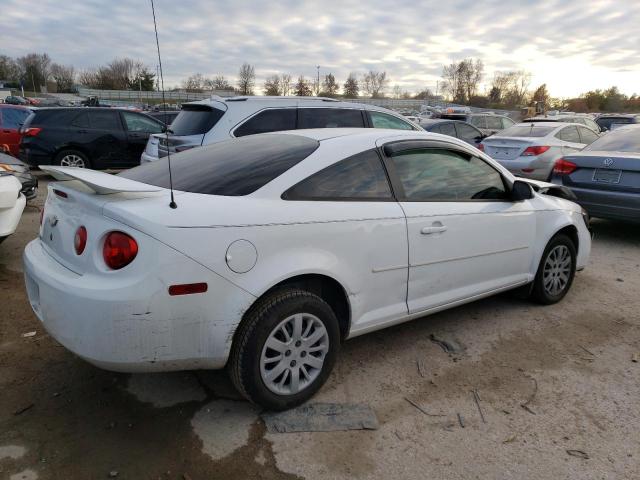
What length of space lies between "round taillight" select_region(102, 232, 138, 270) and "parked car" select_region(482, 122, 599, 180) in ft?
28.7

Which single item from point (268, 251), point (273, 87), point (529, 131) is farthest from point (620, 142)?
point (273, 87)

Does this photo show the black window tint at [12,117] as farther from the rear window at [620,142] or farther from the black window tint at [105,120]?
the rear window at [620,142]

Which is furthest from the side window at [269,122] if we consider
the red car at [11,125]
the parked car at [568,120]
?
the red car at [11,125]

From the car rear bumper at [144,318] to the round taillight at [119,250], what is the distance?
0.25 feet

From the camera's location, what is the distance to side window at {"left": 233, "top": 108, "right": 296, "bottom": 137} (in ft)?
21.5

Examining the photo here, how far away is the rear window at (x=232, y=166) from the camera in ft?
9.29

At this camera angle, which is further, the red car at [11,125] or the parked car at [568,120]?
the parked car at [568,120]

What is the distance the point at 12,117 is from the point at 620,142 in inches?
529

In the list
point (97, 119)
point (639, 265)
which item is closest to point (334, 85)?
point (97, 119)

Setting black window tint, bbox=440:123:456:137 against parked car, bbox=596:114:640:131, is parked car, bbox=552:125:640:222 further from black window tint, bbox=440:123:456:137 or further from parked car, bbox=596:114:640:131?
parked car, bbox=596:114:640:131

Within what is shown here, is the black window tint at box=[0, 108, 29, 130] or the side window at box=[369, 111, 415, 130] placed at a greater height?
the side window at box=[369, 111, 415, 130]

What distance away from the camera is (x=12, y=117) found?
1278 centimetres

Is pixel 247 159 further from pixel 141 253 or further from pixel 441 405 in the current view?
pixel 441 405

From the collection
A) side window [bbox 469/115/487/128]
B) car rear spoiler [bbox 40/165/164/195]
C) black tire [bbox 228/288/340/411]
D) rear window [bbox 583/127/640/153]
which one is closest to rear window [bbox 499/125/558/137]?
rear window [bbox 583/127/640/153]
